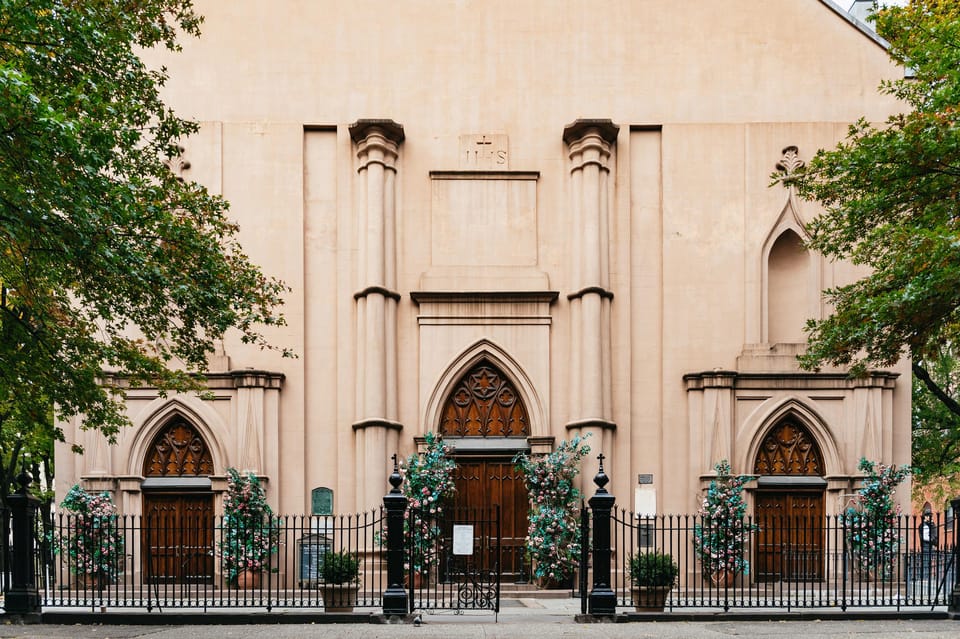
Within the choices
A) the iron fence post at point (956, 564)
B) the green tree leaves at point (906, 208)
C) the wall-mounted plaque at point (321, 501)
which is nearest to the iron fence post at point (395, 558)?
the wall-mounted plaque at point (321, 501)

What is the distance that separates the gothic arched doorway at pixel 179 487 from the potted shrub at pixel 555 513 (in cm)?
689

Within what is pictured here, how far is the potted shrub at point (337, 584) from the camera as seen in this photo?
1594 cm

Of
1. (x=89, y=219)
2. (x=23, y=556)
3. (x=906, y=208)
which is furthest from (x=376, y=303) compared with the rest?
(x=906, y=208)

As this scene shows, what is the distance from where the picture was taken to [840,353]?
17094 millimetres

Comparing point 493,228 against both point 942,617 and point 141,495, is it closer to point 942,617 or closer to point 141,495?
point 141,495

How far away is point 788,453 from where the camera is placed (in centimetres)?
2253

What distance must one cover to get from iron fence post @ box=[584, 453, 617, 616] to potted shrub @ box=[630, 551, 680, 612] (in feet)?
1.84

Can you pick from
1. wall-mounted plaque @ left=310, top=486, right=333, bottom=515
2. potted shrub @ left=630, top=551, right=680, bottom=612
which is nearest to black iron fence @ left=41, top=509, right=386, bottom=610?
wall-mounted plaque @ left=310, top=486, right=333, bottom=515

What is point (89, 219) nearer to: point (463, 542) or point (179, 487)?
point (463, 542)

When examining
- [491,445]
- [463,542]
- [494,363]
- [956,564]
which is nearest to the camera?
[463,542]

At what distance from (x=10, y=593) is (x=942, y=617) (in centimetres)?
1458

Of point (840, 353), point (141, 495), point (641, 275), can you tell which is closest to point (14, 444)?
point (141, 495)

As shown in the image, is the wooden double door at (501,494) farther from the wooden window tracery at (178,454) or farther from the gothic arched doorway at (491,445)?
the wooden window tracery at (178,454)

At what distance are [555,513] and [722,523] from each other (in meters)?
3.46
